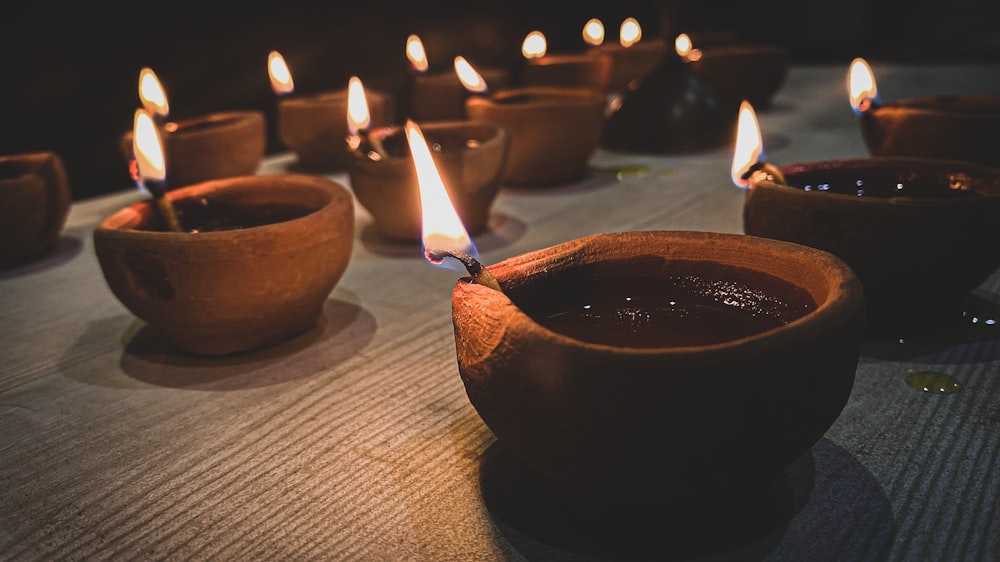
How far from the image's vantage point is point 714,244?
1104 millimetres

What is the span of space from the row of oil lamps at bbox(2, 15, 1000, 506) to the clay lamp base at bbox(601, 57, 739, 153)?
968 millimetres

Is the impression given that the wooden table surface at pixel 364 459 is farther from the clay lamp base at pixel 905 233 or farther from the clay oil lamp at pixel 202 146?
the clay oil lamp at pixel 202 146

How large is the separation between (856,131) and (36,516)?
3.00 meters

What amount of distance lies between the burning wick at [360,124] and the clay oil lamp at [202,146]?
495mm

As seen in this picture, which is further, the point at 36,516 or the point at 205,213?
the point at 205,213

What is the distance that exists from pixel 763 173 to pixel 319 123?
182 centimetres

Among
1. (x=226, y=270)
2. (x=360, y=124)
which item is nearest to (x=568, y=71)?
(x=360, y=124)

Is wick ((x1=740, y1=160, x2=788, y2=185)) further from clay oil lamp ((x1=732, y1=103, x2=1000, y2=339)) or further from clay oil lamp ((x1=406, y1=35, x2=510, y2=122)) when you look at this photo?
clay oil lamp ((x1=406, y1=35, x2=510, y2=122))

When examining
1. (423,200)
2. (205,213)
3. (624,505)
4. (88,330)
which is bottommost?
(88,330)

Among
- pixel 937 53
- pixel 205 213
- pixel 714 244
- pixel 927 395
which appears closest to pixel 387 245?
pixel 205 213

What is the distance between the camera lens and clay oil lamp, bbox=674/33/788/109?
347 centimetres

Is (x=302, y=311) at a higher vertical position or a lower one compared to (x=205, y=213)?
lower

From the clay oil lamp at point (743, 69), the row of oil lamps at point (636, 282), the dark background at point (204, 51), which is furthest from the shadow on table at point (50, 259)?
the clay oil lamp at point (743, 69)

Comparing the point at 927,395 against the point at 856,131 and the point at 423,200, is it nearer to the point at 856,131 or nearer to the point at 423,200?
the point at 423,200
